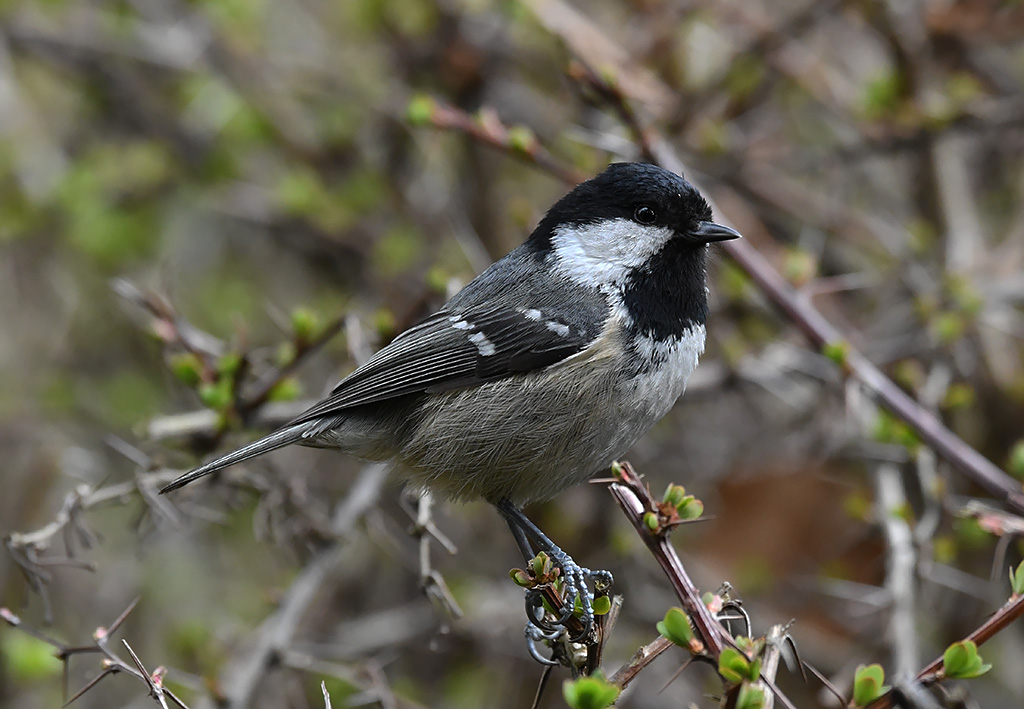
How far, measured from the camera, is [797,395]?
175 inches

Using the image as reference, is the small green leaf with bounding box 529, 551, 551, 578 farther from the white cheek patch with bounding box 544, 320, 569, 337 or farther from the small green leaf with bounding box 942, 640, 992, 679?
the white cheek patch with bounding box 544, 320, 569, 337

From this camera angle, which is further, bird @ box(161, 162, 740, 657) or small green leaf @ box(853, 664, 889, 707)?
bird @ box(161, 162, 740, 657)

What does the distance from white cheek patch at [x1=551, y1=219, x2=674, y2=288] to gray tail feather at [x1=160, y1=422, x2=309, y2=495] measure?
0.98 metres

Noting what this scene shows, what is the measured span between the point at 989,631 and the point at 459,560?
3117mm

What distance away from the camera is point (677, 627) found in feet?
5.31

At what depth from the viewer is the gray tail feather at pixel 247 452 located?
2.73 metres

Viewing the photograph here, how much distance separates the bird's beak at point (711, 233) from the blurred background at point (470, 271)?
451 mm

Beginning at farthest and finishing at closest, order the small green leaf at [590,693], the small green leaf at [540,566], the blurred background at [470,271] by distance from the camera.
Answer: the blurred background at [470,271] → the small green leaf at [540,566] → the small green leaf at [590,693]

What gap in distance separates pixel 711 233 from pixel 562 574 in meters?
1.11

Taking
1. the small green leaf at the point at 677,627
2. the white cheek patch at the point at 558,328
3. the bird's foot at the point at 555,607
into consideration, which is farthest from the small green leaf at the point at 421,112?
the small green leaf at the point at 677,627

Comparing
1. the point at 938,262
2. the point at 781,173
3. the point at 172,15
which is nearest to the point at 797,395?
the point at 938,262

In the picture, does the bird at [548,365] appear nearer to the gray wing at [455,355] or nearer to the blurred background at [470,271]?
the gray wing at [455,355]

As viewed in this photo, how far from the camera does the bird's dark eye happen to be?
306 cm

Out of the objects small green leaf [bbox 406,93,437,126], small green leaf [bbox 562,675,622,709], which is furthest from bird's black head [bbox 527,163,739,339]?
small green leaf [bbox 562,675,622,709]
